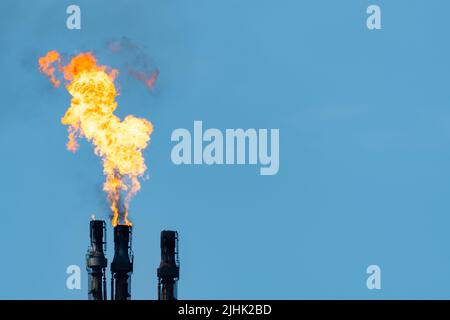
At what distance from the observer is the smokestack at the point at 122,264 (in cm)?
15938

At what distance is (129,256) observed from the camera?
160250mm

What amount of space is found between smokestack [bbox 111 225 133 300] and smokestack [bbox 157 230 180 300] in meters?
2.62

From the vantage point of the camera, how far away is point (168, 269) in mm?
161375

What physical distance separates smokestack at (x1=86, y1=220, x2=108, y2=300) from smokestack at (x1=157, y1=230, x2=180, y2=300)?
3.98 meters

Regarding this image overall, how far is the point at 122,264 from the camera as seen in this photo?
523 ft

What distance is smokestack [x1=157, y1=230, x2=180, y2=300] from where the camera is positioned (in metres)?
161

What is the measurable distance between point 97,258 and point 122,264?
8.36 ft
